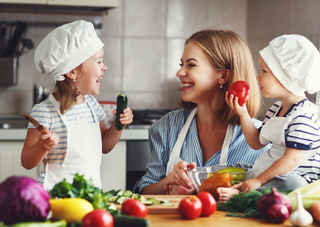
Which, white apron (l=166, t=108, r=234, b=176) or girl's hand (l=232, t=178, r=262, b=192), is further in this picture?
white apron (l=166, t=108, r=234, b=176)

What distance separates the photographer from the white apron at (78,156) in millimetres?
1370

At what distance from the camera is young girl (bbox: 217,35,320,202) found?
42.2 inches

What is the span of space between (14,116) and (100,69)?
1473 mm

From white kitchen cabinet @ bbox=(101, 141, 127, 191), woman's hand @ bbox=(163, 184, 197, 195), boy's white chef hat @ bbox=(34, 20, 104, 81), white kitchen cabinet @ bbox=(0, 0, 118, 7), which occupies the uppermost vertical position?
white kitchen cabinet @ bbox=(0, 0, 118, 7)

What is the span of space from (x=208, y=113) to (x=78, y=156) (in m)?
0.61

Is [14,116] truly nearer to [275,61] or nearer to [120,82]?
[120,82]

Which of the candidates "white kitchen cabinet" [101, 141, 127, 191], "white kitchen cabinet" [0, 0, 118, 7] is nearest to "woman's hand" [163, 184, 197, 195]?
"white kitchen cabinet" [101, 141, 127, 191]

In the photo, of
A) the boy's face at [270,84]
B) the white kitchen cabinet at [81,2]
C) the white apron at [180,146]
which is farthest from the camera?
the white kitchen cabinet at [81,2]

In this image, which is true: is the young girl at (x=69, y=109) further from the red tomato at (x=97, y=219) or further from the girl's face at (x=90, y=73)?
the red tomato at (x=97, y=219)

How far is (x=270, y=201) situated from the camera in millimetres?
906

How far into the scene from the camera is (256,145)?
1.29 meters

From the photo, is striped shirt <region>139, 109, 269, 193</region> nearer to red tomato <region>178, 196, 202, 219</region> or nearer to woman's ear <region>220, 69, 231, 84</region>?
woman's ear <region>220, 69, 231, 84</region>

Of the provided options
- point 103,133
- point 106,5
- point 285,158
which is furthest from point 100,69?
point 106,5

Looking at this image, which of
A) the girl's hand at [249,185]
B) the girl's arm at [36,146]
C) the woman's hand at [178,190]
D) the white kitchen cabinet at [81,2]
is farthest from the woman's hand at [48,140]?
the white kitchen cabinet at [81,2]
